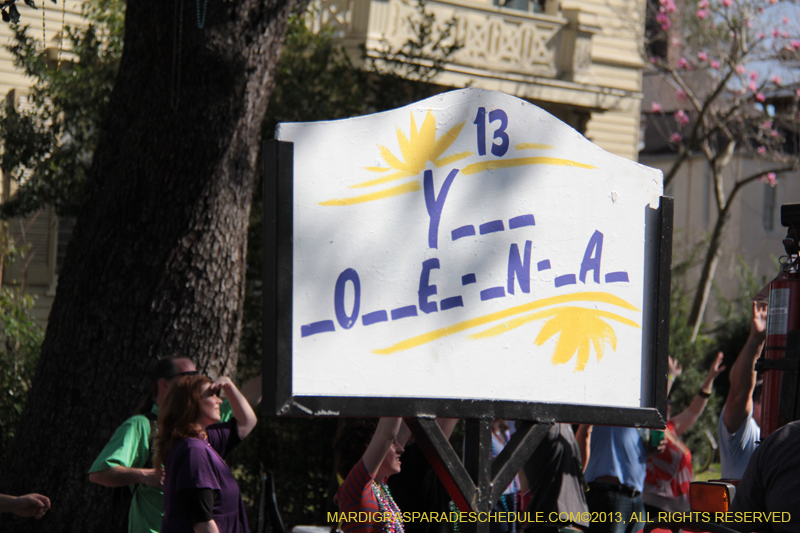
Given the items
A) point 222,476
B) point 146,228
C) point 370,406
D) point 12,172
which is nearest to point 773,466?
point 370,406

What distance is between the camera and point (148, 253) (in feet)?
19.0

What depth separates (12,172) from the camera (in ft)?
32.1

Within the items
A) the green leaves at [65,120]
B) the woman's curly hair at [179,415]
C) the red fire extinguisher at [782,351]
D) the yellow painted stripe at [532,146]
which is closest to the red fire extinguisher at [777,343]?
the red fire extinguisher at [782,351]

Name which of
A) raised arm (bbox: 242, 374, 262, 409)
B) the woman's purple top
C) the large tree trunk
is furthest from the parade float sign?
the large tree trunk

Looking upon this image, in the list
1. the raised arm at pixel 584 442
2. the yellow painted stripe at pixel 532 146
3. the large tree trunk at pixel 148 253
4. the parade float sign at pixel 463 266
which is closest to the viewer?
the parade float sign at pixel 463 266

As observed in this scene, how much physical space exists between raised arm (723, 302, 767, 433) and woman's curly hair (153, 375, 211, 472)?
99.4 inches

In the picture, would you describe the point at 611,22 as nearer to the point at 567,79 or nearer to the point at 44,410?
the point at 567,79

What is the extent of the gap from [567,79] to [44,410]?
11129 millimetres

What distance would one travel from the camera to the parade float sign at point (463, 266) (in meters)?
2.43

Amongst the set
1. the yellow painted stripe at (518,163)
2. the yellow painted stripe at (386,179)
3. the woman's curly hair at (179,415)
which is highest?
the yellow painted stripe at (518,163)

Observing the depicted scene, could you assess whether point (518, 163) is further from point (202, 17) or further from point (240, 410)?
point (202, 17)

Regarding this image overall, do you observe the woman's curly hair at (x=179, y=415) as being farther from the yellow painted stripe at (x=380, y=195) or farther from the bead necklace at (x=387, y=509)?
the yellow painted stripe at (x=380, y=195)

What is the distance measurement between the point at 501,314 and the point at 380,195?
1.83ft

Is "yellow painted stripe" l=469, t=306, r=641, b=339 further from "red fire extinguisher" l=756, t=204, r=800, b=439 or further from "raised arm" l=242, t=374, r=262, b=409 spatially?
"raised arm" l=242, t=374, r=262, b=409
